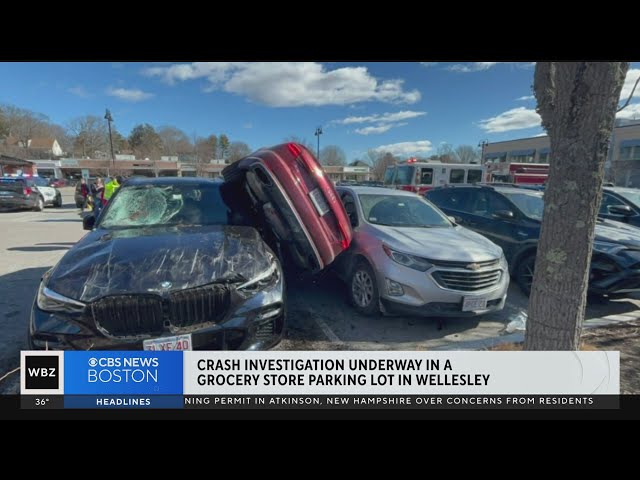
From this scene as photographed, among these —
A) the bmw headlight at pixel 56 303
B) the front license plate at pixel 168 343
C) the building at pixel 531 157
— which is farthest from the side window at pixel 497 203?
the building at pixel 531 157

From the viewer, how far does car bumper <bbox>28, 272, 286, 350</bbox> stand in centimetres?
190

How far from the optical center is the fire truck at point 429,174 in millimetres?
13438

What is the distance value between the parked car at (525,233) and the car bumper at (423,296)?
153cm

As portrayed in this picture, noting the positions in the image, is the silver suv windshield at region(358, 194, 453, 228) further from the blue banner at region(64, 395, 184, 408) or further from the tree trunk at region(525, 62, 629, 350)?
the blue banner at region(64, 395, 184, 408)

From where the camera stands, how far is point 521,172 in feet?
52.3

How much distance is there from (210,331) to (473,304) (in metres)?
2.52

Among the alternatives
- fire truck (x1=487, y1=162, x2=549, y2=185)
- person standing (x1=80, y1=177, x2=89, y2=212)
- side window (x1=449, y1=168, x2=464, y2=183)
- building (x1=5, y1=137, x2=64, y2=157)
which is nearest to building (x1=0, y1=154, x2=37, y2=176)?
building (x1=5, y1=137, x2=64, y2=157)

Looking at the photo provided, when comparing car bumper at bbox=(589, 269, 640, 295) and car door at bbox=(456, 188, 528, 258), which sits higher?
car door at bbox=(456, 188, 528, 258)

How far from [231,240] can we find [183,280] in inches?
26.7

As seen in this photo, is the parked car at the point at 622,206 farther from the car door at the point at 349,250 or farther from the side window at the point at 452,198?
the car door at the point at 349,250

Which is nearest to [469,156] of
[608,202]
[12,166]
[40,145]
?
[608,202]
